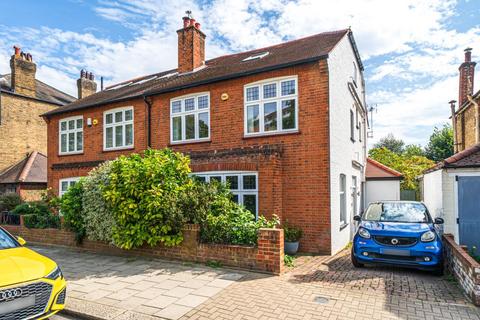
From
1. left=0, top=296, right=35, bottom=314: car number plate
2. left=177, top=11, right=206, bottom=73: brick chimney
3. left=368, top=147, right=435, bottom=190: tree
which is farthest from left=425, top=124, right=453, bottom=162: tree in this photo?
left=0, top=296, right=35, bottom=314: car number plate

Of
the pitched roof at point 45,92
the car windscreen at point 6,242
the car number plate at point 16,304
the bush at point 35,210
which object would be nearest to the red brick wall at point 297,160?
the bush at point 35,210

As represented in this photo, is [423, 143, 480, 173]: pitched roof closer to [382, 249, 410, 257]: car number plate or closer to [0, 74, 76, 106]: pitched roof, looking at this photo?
[382, 249, 410, 257]: car number plate

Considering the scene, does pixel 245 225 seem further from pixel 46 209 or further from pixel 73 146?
pixel 73 146

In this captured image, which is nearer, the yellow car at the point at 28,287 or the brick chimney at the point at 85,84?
the yellow car at the point at 28,287

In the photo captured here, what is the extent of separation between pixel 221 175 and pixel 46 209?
257 inches

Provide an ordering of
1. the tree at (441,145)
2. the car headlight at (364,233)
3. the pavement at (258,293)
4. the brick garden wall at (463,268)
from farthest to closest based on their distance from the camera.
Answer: the tree at (441,145) → the car headlight at (364,233) → the brick garden wall at (463,268) → the pavement at (258,293)

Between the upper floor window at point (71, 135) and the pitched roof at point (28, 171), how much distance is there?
504 centimetres

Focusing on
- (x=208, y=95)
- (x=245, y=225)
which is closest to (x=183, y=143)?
(x=208, y=95)

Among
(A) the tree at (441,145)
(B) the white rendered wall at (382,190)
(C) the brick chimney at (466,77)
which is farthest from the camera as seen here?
(A) the tree at (441,145)

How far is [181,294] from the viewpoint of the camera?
Result: 545cm

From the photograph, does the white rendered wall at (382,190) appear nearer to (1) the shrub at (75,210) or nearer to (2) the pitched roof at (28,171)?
(1) the shrub at (75,210)

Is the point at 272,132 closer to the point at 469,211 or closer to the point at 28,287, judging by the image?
the point at 469,211

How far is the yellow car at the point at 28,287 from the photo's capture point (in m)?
3.82

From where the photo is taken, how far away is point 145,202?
7656mm
